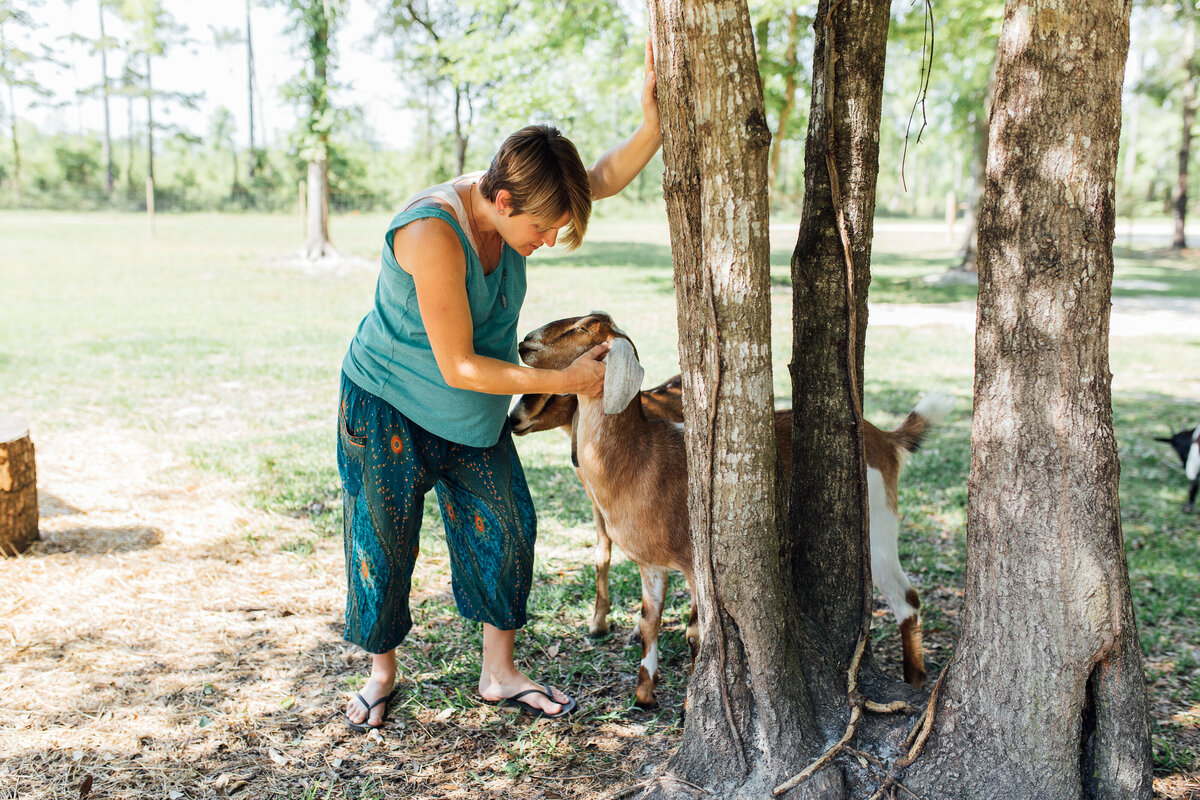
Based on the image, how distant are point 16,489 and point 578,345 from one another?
362 centimetres

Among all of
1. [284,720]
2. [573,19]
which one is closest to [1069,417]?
[284,720]

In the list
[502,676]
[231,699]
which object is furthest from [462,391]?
[231,699]

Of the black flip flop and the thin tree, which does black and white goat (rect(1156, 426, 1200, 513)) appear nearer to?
the thin tree

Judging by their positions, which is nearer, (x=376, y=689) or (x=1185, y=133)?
(x=376, y=689)

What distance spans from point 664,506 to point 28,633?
3078 mm

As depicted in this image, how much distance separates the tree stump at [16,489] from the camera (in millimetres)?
4672

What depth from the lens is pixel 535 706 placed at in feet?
11.0

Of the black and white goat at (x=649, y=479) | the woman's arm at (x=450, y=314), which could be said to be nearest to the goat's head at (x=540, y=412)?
the black and white goat at (x=649, y=479)

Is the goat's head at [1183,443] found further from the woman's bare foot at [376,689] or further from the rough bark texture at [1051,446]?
the woman's bare foot at [376,689]

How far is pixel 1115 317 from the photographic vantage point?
1378 centimetres

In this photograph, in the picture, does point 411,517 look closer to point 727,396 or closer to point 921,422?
point 727,396

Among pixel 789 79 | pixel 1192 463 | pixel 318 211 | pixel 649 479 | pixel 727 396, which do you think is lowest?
pixel 1192 463

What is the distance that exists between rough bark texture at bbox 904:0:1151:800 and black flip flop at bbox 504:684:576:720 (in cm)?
147

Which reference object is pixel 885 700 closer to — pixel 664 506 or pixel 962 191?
pixel 664 506
